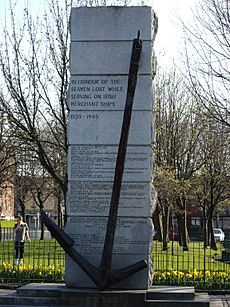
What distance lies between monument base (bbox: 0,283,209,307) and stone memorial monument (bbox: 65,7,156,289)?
430mm

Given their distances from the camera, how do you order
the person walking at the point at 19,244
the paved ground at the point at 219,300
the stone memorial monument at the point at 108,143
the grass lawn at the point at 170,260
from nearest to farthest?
1. the stone memorial monument at the point at 108,143
2. the paved ground at the point at 219,300
3. the grass lawn at the point at 170,260
4. the person walking at the point at 19,244

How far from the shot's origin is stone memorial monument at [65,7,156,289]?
10070mm

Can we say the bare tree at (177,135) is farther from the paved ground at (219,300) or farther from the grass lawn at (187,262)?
the paved ground at (219,300)

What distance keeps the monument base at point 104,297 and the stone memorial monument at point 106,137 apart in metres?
0.43

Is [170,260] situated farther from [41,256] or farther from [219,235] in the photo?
[219,235]

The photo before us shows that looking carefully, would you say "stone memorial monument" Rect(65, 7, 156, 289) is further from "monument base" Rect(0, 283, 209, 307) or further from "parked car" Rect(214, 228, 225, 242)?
"parked car" Rect(214, 228, 225, 242)

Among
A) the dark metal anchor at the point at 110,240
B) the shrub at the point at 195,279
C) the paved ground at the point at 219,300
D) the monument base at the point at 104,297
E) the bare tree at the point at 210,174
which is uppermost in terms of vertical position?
the bare tree at the point at 210,174

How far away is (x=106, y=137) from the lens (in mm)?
10227

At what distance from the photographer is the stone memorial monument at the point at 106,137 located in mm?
10070

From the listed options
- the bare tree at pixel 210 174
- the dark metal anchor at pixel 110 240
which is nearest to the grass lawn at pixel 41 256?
the dark metal anchor at pixel 110 240

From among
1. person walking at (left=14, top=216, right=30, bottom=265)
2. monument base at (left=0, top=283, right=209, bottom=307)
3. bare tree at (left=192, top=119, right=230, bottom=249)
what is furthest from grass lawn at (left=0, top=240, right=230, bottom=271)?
bare tree at (left=192, top=119, right=230, bottom=249)

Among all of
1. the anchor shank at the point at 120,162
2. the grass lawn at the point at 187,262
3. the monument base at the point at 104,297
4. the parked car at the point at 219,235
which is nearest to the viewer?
the monument base at the point at 104,297

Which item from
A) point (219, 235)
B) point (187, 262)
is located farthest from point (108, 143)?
point (219, 235)

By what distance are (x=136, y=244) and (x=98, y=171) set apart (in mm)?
1217
